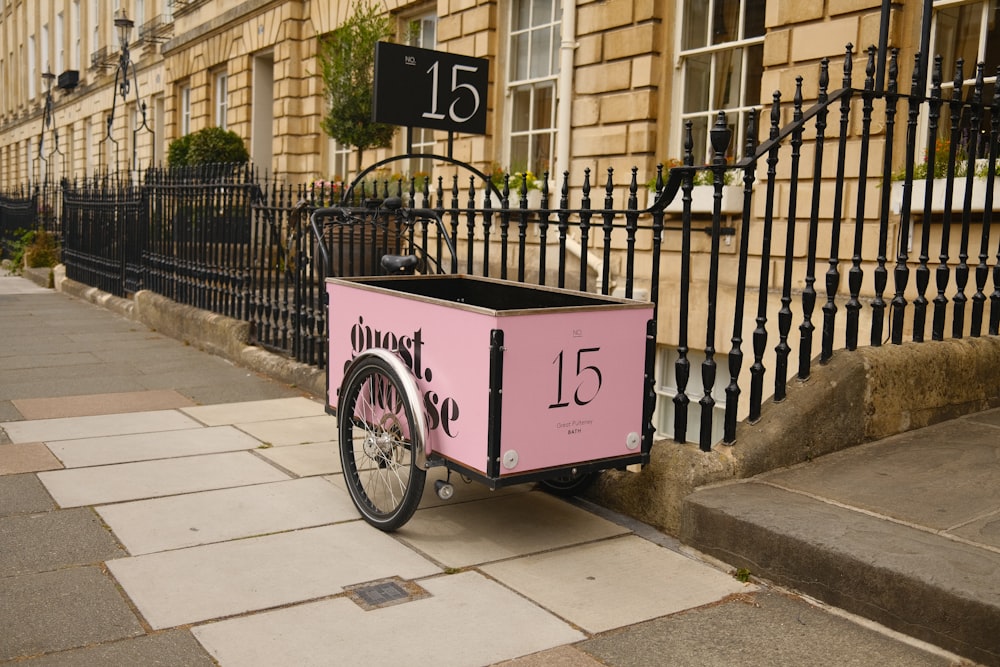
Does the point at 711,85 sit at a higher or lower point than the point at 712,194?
higher

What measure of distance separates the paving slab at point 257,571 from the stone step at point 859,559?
3.75ft

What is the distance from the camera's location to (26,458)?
507 centimetres

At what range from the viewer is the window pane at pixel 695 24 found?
9672 mm

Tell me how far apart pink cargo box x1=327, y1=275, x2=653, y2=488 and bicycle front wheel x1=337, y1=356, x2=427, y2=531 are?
0.11m

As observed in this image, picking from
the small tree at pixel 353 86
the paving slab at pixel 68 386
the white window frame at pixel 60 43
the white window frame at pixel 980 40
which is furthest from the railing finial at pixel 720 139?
the white window frame at pixel 60 43

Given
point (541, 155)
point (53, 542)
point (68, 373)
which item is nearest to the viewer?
point (53, 542)

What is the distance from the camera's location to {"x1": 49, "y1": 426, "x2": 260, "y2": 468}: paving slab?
16.8 feet

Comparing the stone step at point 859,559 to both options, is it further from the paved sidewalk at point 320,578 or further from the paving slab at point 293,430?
the paving slab at point 293,430

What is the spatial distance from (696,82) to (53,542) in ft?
25.8

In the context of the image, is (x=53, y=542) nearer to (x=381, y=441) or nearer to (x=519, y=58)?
(x=381, y=441)

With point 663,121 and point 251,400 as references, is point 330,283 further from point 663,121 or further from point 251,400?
point 663,121

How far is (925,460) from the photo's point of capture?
4.02 metres

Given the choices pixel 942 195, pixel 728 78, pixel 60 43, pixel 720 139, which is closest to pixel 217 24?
pixel 728 78

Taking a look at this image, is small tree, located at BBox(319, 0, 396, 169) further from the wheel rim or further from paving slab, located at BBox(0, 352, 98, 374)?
the wheel rim
